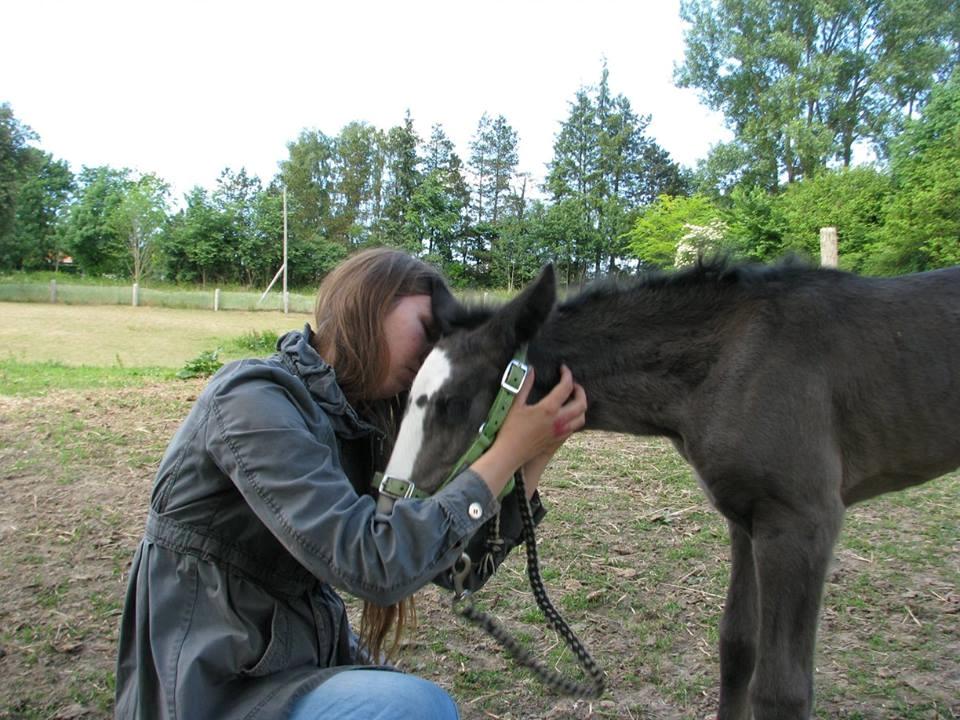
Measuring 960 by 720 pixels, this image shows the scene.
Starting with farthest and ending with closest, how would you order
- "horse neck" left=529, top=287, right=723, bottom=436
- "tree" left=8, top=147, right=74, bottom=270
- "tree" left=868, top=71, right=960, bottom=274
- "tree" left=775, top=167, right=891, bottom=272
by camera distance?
"tree" left=8, top=147, right=74, bottom=270
"tree" left=775, top=167, right=891, bottom=272
"tree" left=868, top=71, right=960, bottom=274
"horse neck" left=529, top=287, right=723, bottom=436

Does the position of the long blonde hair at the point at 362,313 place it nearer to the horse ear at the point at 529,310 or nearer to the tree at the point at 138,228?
the horse ear at the point at 529,310

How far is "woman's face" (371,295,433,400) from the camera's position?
1.93 meters

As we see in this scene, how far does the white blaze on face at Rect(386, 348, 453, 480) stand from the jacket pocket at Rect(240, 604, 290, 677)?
1.51 ft

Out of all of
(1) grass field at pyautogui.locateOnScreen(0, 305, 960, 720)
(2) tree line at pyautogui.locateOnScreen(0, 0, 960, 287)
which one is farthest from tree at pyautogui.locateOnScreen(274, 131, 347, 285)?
(1) grass field at pyautogui.locateOnScreen(0, 305, 960, 720)

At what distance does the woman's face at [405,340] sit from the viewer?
193 centimetres

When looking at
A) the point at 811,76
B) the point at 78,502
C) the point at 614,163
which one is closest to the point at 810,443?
the point at 78,502

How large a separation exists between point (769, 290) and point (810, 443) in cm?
57

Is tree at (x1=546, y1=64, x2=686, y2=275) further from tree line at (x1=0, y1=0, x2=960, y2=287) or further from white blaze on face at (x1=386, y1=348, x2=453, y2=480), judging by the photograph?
white blaze on face at (x1=386, y1=348, x2=453, y2=480)

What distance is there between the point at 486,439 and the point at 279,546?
629 mm

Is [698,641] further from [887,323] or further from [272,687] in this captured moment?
[272,687]

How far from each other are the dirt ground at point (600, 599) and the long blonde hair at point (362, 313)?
4.35 feet

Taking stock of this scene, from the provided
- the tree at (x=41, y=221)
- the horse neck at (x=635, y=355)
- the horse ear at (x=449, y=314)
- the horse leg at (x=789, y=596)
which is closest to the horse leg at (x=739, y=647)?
the horse leg at (x=789, y=596)

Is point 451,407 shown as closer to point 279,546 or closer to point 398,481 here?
point 398,481

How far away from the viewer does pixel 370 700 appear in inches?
58.6
